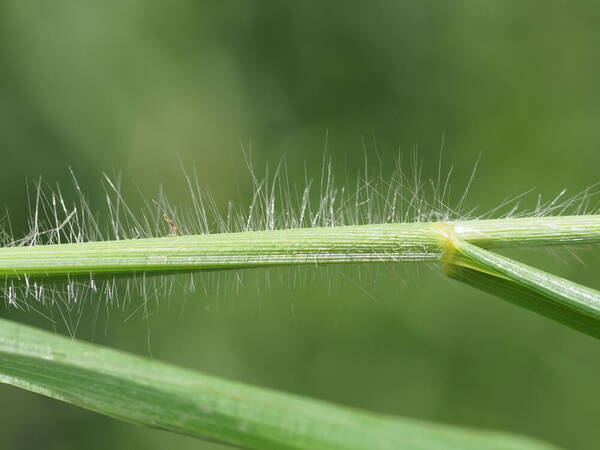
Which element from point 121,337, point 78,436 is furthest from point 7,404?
point 121,337

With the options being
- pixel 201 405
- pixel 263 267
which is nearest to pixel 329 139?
pixel 263 267

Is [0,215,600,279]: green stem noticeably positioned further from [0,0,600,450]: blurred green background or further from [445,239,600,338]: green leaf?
[0,0,600,450]: blurred green background

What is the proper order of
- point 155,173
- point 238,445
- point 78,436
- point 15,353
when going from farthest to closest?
point 155,173
point 78,436
point 15,353
point 238,445

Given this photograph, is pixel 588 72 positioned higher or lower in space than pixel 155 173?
higher

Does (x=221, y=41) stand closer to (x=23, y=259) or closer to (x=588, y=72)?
(x=588, y=72)

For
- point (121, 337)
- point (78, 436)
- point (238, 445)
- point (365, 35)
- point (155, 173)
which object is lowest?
point (78, 436)

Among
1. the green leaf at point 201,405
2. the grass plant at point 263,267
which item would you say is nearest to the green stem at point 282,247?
the grass plant at point 263,267

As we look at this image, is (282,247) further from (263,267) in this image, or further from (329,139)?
(329,139)
